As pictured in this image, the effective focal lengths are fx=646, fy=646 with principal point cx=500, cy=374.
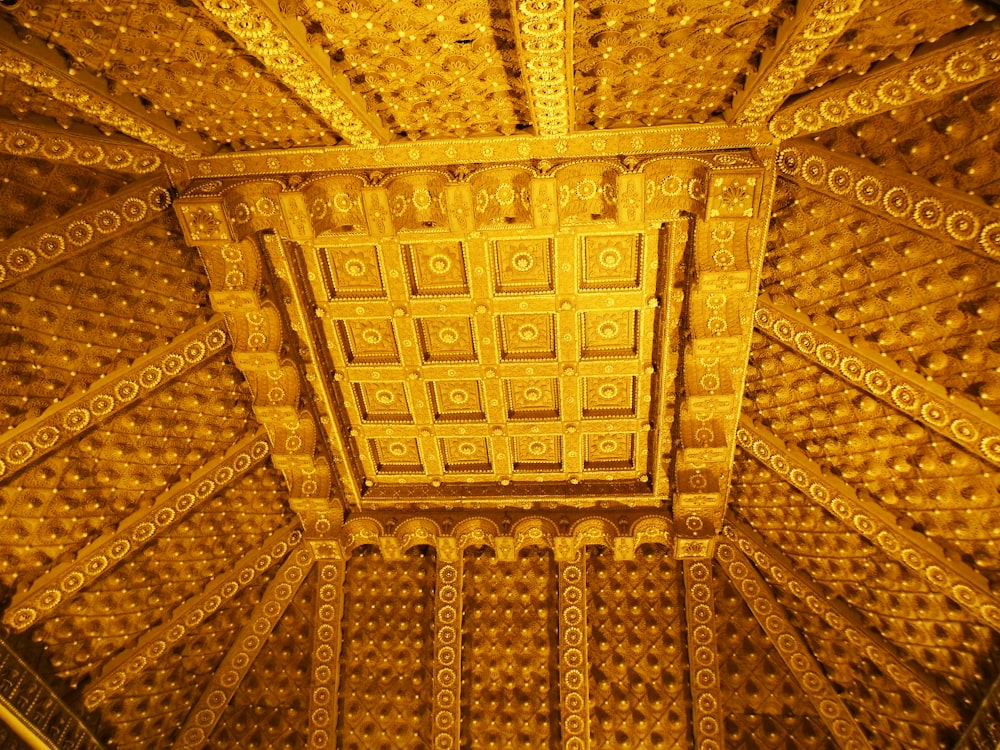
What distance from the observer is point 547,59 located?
3242 mm

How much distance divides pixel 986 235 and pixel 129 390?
18.2 feet

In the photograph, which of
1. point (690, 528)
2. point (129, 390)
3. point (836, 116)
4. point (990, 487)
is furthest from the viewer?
point (690, 528)

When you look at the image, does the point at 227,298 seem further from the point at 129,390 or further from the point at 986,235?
the point at 986,235

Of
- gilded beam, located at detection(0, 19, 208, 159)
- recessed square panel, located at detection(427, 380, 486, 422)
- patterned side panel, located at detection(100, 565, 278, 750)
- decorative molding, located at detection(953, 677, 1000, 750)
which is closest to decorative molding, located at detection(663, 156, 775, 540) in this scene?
recessed square panel, located at detection(427, 380, 486, 422)

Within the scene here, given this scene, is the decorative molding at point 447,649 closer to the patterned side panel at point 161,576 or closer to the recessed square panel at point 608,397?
the patterned side panel at point 161,576

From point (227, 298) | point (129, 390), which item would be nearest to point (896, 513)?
point (227, 298)

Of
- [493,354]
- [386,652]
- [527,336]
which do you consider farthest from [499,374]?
[386,652]

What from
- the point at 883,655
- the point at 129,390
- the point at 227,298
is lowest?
the point at 883,655

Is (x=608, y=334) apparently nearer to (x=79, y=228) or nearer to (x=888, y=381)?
(x=888, y=381)

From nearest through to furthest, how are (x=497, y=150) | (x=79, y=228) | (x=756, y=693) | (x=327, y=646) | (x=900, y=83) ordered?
(x=900, y=83)
(x=79, y=228)
(x=497, y=150)
(x=756, y=693)
(x=327, y=646)

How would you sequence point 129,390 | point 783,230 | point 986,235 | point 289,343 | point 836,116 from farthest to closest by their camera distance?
point 289,343 → point 129,390 → point 783,230 → point 836,116 → point 986,235

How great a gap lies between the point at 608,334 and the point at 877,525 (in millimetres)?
2532

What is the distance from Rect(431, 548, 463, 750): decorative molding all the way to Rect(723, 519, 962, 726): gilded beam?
9.42 feet

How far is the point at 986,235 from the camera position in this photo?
344cm
